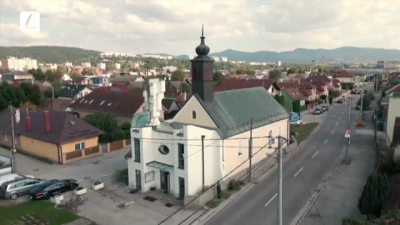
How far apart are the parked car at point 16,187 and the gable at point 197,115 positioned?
13.2 meters

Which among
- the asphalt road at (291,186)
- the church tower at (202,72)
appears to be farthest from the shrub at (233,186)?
the church tower at (202,72)

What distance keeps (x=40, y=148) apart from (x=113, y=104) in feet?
61.4

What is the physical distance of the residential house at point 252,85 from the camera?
6681 centimetres

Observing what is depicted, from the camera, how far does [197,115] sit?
90.8 ft

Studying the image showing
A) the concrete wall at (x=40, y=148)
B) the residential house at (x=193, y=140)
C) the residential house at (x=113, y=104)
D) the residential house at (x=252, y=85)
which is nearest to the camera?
the residential house at (x=193, y=140)

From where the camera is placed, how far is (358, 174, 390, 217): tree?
61.6 ft

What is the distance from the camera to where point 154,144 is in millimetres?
25734

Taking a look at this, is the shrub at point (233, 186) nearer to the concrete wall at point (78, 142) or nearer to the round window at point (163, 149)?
the round window at point (163, 149)

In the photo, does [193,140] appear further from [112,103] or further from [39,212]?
[112,103]

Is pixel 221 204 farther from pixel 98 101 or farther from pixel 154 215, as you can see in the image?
pixel 98 101

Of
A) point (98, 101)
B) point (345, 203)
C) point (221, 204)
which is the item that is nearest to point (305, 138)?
point (345, 203)

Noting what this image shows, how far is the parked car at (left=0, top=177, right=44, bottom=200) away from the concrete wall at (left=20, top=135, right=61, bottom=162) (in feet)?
26.9

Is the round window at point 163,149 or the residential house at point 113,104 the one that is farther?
the residential house at point 113,104

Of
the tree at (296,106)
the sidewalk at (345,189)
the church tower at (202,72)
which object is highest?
the church tower at (202,72)
